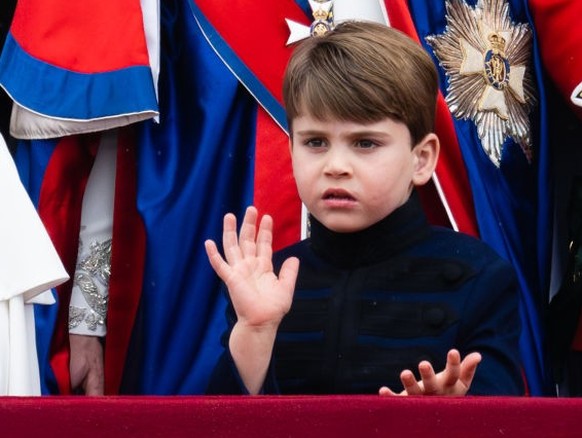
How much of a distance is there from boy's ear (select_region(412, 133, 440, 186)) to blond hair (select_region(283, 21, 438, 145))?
16 millimetres

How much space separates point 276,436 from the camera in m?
1.39

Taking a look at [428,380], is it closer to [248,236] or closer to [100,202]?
[248,236]

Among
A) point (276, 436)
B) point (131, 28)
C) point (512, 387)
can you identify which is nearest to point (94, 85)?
point (131, 28)

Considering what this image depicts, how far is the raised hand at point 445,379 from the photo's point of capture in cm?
160

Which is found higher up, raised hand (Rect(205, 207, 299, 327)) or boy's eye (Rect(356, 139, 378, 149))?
boy's eye (Rect(356, 139, 378, 149))

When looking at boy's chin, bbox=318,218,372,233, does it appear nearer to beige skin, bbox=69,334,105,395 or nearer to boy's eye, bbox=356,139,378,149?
boy's eye, bbox=356,139,378,149

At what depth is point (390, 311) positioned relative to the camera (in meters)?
1.96

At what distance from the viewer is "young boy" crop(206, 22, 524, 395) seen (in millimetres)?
1910

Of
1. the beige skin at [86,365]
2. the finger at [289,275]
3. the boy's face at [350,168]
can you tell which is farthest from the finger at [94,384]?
the finger at [289,275]

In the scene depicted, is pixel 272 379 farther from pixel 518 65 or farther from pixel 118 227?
pixel 518 65

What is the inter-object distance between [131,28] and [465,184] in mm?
619

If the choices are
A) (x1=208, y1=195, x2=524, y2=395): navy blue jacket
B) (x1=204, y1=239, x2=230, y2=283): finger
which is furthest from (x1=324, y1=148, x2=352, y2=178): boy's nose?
(x1=204, y1=239, x2=230, y2=283): finger

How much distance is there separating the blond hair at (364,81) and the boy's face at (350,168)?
0.02 m

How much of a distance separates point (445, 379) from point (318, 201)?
0.38 m
